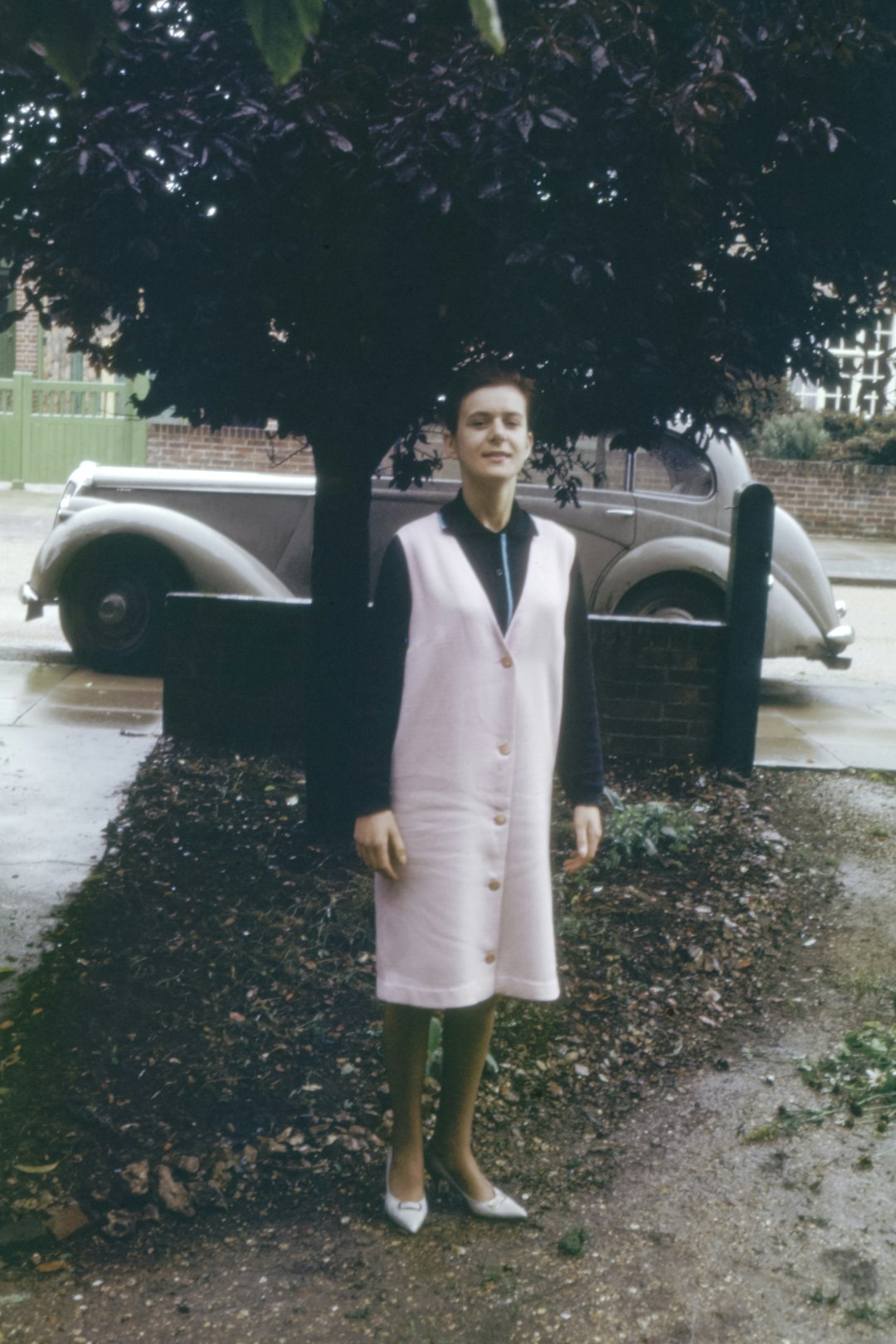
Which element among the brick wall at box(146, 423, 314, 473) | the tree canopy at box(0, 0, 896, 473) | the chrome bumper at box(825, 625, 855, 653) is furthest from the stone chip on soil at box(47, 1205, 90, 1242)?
the brick wall at box(146, 423, 314, 473)

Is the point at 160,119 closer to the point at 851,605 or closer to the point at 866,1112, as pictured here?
the point at 866,1112

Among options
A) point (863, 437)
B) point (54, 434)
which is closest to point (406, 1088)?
point (54, 434)

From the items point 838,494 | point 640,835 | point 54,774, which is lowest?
point 54,774

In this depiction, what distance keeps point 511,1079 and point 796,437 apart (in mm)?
20697

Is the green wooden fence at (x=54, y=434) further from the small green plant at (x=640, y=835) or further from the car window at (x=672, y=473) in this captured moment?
the small green plant at (x=640, y=835)

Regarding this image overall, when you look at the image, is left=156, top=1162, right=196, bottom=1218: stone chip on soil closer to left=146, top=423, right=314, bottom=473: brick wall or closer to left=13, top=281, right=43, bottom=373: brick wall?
left=146, top=423, right=314, bottom=473: brick wall

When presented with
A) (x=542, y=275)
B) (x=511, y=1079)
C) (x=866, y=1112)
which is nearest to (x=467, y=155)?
(x=542, y=275)

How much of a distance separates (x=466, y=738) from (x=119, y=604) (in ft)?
21.0

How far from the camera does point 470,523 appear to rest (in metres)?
3.10

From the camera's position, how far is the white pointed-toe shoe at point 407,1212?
10.3 ft

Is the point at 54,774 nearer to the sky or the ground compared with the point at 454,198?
nearer to the ground

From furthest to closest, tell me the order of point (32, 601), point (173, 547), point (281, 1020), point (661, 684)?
point (32, 601), point (173, 547), point (661, 684), point (281, 1020)

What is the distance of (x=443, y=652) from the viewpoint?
9.88 ft

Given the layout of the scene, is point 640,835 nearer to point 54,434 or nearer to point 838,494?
point 838,494
